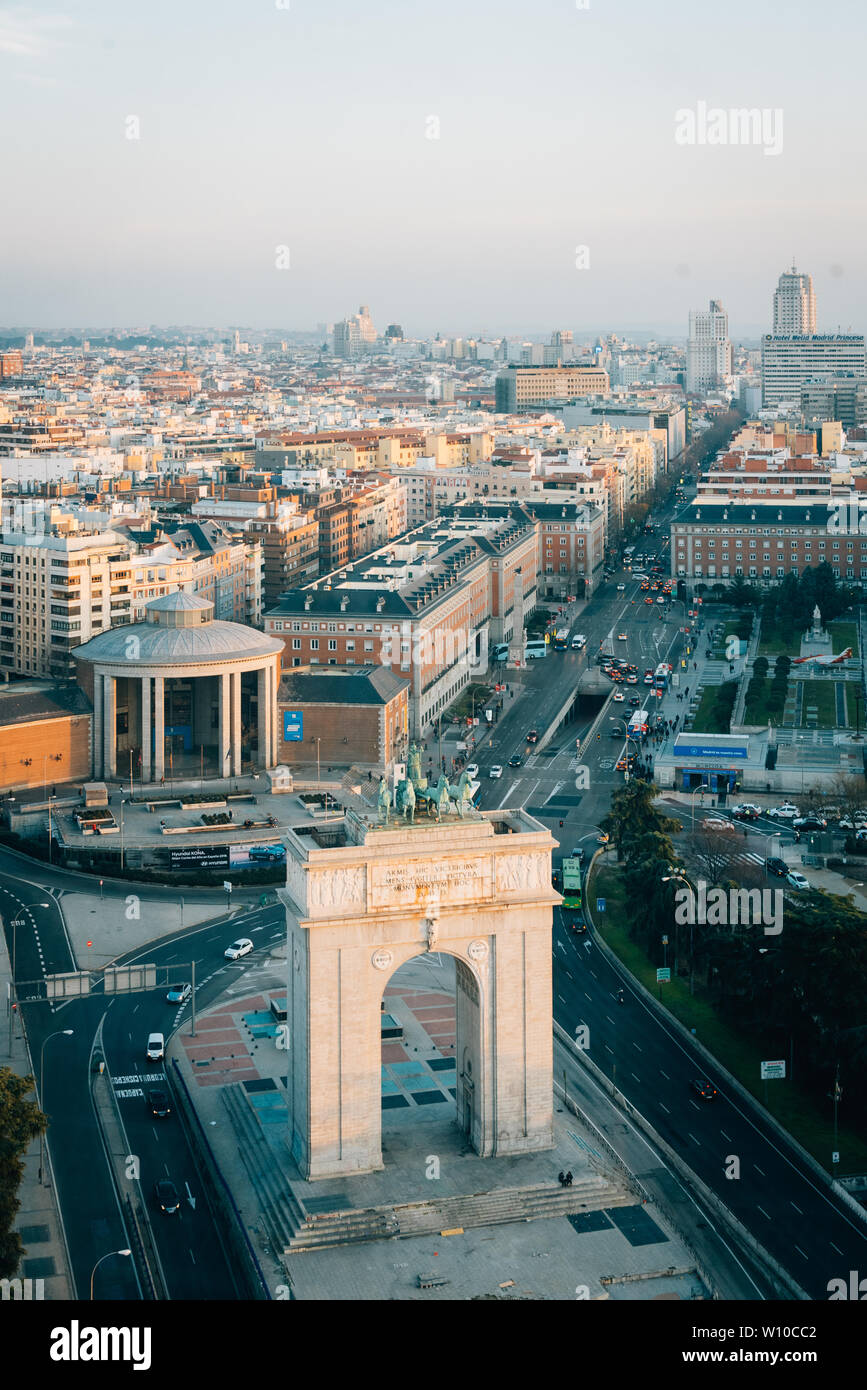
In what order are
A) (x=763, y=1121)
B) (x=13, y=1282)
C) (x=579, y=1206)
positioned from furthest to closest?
(x=763, y=1121), (x=579, y=1206), (x=13, y=1282)

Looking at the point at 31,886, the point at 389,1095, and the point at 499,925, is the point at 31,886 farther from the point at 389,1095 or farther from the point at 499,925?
the point at 499,925

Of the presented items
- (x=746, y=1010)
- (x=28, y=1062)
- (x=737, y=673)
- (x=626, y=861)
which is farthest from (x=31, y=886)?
(x=737, y=673)

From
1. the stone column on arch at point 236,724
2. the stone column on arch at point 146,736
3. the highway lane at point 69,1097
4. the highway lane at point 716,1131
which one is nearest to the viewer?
the highway lane at point 69,1097

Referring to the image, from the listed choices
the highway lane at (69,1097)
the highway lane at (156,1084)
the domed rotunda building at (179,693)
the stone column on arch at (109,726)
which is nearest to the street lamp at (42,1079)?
the highway lane at (69,1097)

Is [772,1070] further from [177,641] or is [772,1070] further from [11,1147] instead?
[177,641]

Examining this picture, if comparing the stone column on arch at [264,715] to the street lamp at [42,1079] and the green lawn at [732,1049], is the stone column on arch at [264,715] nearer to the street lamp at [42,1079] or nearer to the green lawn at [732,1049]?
the green lawn at [732,1049]

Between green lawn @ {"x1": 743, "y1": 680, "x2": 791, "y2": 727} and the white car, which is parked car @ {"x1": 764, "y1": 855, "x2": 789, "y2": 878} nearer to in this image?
the white car

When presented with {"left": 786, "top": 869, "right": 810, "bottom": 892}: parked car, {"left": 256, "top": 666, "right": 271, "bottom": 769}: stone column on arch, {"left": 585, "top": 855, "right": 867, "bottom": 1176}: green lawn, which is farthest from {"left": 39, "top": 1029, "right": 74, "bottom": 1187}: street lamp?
{"left": 256, "top": 666, "right": 271, "bottom": 769}: stone column on arch
